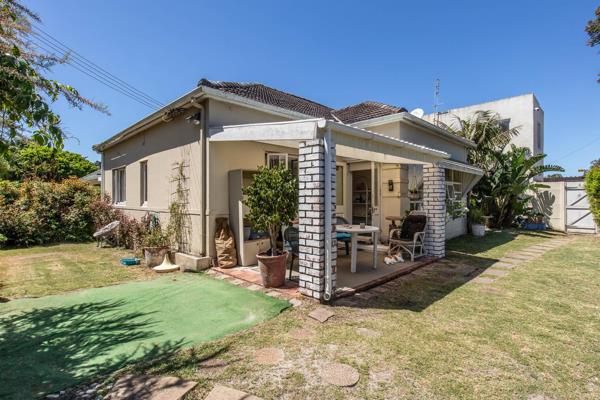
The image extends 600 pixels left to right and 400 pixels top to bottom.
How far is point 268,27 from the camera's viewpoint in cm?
1288

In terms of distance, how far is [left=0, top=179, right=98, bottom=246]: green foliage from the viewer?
12414 mm

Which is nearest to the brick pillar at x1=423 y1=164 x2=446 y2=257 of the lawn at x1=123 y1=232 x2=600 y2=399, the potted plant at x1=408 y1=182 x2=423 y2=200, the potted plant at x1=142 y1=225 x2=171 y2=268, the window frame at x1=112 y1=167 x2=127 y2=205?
the potted plant at x1=408 y1=182 x2=423 y2=200

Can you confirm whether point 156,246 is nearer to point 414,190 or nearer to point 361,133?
point 361,133

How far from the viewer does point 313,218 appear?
5293mm

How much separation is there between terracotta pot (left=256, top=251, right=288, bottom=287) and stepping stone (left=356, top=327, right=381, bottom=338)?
2200 millimetres

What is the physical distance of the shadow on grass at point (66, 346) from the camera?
10.3 feet

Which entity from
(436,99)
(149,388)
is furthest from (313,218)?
(436,99)

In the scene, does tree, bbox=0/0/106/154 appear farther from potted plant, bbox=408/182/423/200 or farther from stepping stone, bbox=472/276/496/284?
potted plant, bbox=408/182/423/200

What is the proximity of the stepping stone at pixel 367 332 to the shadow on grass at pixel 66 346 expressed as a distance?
249cm

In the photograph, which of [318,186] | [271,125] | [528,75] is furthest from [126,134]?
[528,75]

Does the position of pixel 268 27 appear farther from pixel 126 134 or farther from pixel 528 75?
pixel 528 75

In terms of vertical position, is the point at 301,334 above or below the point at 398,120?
below

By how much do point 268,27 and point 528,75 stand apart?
17201mm

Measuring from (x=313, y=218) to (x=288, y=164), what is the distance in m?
4.43
